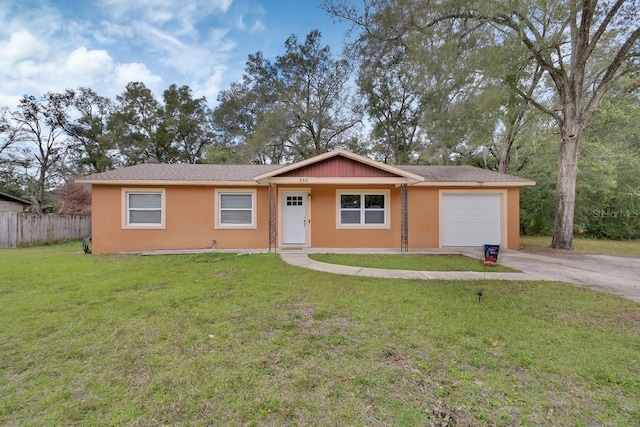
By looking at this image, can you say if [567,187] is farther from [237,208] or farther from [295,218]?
[237,208]

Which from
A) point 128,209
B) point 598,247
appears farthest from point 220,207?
point 598,247

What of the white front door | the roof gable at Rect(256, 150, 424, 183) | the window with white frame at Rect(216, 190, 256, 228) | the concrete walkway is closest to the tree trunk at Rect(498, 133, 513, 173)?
the roof gable at Rect(256, 150, 424, 183)

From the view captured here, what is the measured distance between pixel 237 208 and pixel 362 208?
179 inches

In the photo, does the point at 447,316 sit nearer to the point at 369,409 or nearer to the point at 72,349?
the point at 369,409

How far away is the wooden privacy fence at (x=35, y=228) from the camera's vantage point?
461 inches

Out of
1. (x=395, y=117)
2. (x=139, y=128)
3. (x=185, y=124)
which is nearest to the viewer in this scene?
(x=395, y=117)

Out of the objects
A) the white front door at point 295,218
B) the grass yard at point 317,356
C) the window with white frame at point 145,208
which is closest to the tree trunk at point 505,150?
the white front door at point 295,218

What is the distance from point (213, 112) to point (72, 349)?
25.7m

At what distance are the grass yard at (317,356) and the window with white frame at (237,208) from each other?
16.8 feet

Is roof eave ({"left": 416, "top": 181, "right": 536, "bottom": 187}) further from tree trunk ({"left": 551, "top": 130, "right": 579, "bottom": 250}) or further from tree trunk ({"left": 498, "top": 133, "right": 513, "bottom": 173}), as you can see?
tree trunk ({"left": 498, "top": 133, "right": 513, "bottom": 173})

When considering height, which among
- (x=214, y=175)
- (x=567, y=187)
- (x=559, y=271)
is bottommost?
(x=559, y=271)

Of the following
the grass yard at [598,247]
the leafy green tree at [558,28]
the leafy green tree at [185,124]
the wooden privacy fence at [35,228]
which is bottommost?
the grass yard at [598,247]

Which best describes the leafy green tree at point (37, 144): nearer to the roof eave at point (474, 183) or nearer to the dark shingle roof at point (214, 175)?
the dark shingle roof at point (214, 175)

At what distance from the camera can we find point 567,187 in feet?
34.4
